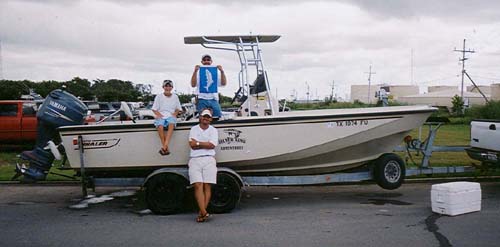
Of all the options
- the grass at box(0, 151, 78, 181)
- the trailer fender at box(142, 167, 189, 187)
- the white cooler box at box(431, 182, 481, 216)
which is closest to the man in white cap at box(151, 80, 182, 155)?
the trailer fender at box(142, 167, 189, 187)

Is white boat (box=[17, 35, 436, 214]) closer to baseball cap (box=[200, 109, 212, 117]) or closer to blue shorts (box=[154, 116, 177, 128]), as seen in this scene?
blue shorts (box=[154, 116, 177, 128])

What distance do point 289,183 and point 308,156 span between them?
516 mm

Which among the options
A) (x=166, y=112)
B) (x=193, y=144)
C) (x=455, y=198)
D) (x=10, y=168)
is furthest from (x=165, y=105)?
(x=10, y=168)

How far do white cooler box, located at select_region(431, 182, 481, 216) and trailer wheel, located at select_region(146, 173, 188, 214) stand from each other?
11.8ft

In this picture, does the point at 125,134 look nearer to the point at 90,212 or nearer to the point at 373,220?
the point at 90,212

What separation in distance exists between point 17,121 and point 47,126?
8164mm

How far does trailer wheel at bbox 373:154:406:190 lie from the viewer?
8.55m

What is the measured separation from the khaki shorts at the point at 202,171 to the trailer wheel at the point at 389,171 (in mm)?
2756

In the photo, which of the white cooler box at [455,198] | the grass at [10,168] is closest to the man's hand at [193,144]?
the white cooler box at [455,198]

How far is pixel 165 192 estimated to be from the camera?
7.83 m

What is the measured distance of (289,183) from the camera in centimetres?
827

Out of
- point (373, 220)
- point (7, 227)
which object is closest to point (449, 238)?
point (373, 220)

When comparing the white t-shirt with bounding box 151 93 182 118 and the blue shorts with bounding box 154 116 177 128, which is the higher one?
the white t-shirt with bounding box 151 93 182 118

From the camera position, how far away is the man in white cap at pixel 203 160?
7.35 metres
